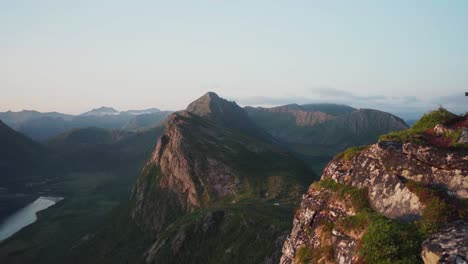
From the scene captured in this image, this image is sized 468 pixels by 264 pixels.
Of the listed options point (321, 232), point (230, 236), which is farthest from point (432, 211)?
point (230, 236)

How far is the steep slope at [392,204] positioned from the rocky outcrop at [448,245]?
0.16ft

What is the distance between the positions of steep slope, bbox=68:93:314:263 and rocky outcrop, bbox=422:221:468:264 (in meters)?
61.1

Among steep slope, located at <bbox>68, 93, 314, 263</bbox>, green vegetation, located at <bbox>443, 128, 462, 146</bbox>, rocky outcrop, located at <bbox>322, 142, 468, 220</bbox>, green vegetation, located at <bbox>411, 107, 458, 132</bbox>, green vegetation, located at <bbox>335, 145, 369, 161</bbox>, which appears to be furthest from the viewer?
steep slope, located at <bbox>68, 93, 314, 263</bbox>

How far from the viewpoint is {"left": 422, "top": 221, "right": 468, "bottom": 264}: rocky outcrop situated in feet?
68.0

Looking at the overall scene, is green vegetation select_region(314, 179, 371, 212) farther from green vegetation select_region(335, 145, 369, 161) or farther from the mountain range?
the mountain range

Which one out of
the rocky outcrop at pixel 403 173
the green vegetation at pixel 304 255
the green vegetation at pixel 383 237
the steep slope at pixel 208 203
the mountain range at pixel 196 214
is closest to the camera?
the green vegetation at pixel 383 237

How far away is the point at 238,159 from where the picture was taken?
560ft

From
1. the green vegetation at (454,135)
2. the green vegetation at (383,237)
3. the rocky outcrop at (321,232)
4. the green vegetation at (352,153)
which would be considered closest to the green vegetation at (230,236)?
the rocky outcrop at (321,232)

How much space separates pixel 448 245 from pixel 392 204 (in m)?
6.64

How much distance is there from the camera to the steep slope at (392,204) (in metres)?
23.7

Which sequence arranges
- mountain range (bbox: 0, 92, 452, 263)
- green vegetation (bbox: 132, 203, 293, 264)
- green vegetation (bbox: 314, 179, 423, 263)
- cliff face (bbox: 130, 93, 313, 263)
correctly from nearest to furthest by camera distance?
green vegetation (bbox: 314, 179, 423, 263) → green vegetation (bbox: 132, 203, 293, 264) → cliff face (bbox: 130, 93, 313, 263) → mountain range (bbox: 0, 92, 452, 263)

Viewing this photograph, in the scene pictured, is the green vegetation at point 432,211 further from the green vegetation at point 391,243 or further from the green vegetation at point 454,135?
the green vegetation at point 454,135

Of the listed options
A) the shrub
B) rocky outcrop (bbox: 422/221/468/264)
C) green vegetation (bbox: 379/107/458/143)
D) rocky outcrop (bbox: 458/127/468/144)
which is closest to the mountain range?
green vegetation (bbox: 379/107/458/143)

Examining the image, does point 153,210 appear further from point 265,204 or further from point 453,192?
point 453,192
